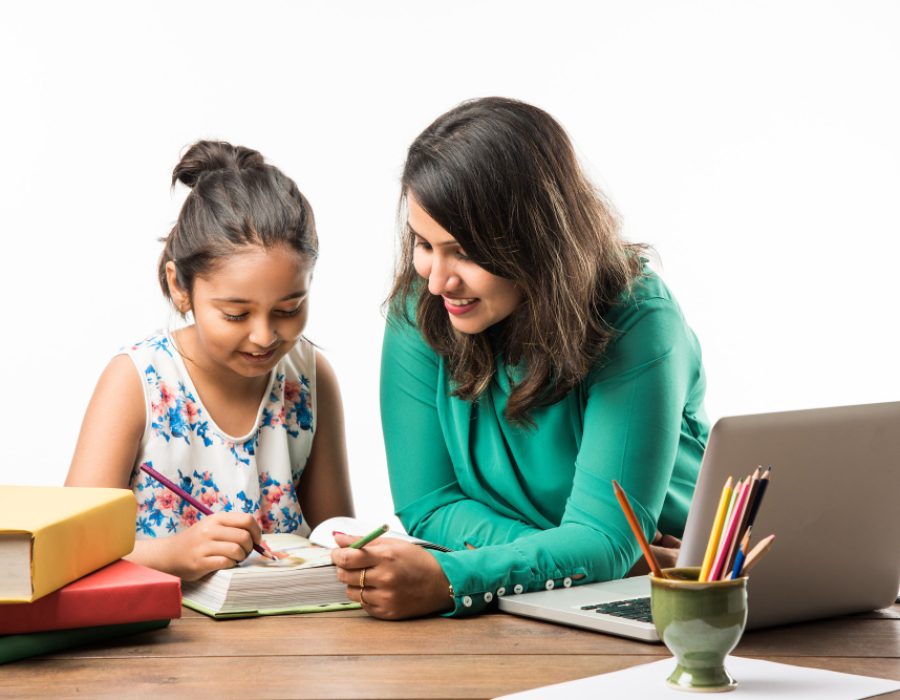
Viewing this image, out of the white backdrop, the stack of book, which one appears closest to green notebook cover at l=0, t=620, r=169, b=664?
the stack of book

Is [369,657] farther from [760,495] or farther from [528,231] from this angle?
[528,231]

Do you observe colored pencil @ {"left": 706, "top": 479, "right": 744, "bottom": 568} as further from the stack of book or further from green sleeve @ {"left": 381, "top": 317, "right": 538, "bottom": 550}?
green sleeve @ {"left": 381, "top": 317, "right": 538, "bottom": 550}

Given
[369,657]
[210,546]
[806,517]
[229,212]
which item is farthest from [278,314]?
[806,517]

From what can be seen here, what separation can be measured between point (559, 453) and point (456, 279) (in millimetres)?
318

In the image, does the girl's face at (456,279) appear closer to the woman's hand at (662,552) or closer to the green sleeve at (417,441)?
the green sleeve at (417,441)

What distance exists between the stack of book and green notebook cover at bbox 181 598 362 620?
72mm

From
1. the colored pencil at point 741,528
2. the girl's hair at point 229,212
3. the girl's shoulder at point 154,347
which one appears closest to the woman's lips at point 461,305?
the girl's hair at point 229,212

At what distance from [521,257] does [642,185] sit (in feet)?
6.64

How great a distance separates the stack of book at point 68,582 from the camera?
105 cm

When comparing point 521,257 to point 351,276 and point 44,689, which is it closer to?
point 44,689

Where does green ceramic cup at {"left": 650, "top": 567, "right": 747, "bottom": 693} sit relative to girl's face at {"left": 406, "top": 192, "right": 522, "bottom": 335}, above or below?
below

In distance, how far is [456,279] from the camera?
148cm

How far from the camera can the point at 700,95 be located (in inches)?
133

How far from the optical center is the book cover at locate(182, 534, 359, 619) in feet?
4.05
